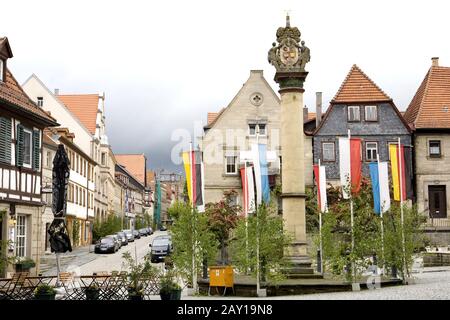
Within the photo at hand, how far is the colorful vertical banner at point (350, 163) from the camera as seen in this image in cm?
2455

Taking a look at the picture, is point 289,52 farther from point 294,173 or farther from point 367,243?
point 367,243

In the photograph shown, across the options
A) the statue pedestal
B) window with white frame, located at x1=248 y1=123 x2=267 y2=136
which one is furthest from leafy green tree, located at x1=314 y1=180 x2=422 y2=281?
window with white frame, located at x1=248 y1=123 x2=267 y2=136

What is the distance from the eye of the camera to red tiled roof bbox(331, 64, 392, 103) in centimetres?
4984

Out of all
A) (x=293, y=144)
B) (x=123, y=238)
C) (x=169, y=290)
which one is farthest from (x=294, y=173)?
(x=123, y=238)

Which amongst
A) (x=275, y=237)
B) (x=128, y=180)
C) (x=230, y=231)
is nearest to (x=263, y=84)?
(x=230, y=231)

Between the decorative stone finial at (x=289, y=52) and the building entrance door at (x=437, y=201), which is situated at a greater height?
the decorative stone finial at (x=289, y=52)

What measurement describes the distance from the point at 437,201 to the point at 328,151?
8323 mm

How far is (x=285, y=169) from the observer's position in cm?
2516

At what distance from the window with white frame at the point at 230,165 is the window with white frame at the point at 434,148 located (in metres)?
14.1

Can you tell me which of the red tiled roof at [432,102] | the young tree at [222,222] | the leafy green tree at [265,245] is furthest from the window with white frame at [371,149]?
the leafy green tree at [265,245]

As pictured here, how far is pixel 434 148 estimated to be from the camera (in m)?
48.8

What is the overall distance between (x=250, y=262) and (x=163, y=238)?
100ft

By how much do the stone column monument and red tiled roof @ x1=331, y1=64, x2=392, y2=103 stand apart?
24742 mm

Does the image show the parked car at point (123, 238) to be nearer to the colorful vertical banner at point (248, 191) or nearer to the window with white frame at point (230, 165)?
the window with white frame at point (230, 165)
